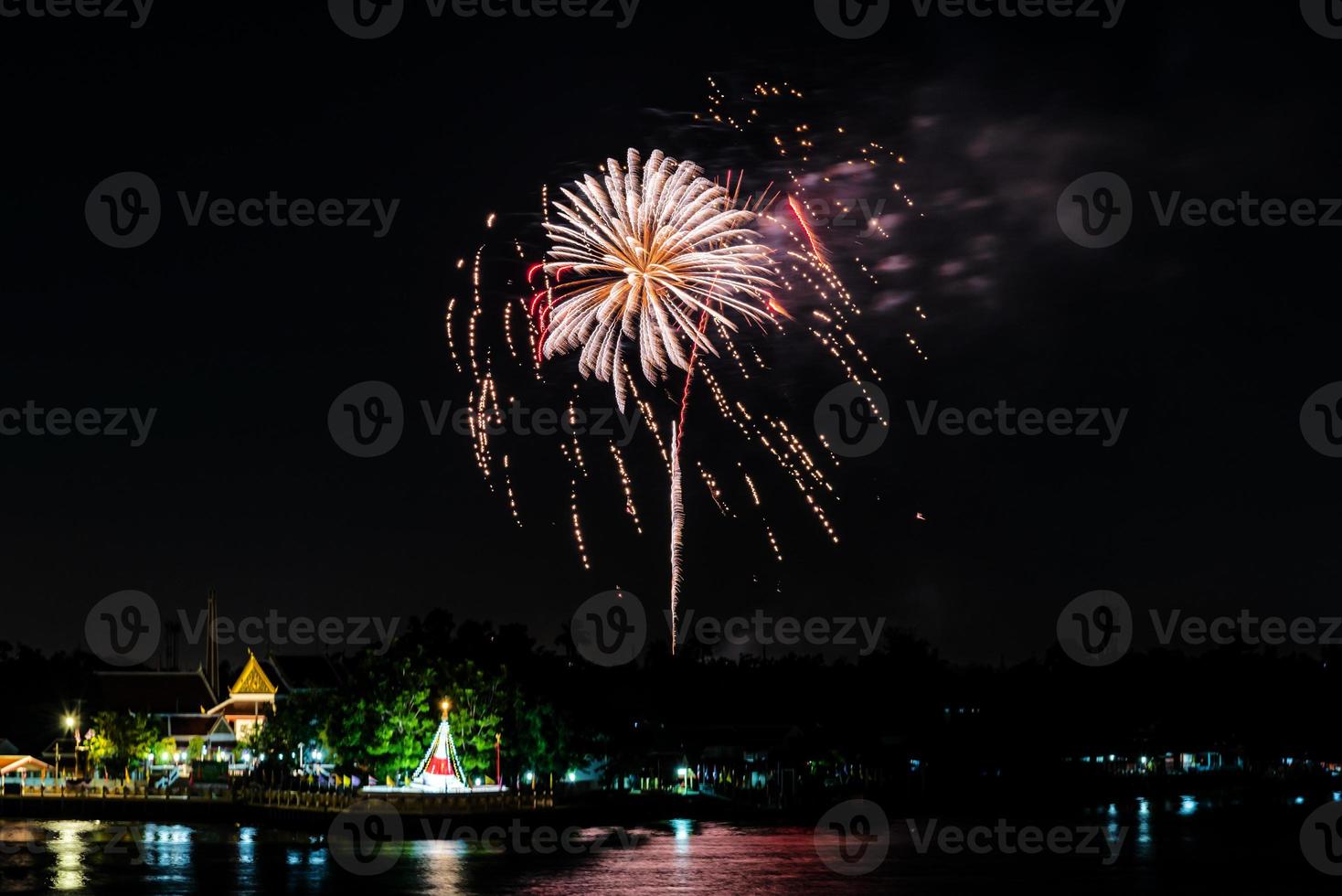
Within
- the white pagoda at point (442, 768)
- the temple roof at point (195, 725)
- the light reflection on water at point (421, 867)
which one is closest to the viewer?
the light reflection on water at point (421, 867)

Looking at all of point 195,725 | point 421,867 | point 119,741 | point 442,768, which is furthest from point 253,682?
point 421,867

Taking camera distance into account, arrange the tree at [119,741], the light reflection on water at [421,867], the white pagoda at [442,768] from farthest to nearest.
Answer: the tree at [119,741] < the white pagoda at [442,768] < the light reflection on water at [421,867]

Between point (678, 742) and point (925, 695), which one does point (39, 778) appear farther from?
point (925, 695)

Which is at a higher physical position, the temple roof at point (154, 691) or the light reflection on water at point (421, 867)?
the temple roof at point (154, 691)

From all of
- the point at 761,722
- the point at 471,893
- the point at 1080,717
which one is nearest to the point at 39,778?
the point at 761,722

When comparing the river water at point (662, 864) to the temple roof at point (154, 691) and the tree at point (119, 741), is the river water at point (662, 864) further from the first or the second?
the temple roof at point (154, 691)

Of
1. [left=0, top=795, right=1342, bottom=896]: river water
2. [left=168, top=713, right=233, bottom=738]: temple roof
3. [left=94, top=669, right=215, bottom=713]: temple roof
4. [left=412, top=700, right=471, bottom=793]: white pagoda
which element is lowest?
[left=0, top=795, right=1342, bottom=896]: river water

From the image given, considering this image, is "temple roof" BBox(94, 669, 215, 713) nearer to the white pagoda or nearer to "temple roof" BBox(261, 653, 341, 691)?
"temple roof" BBox(261, 653, 341, 691)

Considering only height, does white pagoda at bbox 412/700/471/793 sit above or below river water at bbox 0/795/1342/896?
above

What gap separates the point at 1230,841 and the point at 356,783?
41093 mm

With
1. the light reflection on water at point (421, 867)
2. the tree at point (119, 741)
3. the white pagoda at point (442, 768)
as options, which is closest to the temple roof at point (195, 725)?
the tree at point (119, 741)

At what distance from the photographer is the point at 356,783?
7738cm

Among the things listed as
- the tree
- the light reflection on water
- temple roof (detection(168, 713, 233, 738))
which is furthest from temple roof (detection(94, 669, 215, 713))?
the light reflection on water

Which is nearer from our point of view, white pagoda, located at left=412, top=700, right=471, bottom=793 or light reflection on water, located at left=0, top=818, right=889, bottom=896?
light reflection on water, located at left=0, top=818, right=889, bottom=896
